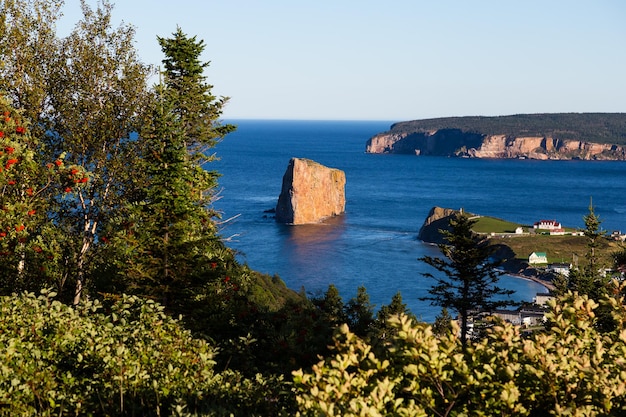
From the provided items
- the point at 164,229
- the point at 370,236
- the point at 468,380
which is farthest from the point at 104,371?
the point at 370,236

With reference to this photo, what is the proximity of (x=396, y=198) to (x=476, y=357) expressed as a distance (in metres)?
184

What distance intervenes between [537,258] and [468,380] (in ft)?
364

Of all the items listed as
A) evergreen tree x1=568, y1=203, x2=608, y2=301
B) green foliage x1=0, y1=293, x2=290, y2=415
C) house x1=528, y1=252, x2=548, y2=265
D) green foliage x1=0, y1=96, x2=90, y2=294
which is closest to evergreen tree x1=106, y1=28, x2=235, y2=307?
green foliage x1=0, y1=96, x2=90, y2=294

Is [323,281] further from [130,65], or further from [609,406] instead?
[609,406]

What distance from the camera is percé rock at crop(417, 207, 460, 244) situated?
434 ft

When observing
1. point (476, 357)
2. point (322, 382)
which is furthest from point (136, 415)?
point (476, 357)

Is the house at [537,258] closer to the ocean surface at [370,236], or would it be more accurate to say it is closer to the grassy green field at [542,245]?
the grassy green field at [542,245]

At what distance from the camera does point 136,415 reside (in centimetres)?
827

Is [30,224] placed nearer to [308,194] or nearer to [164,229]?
[164,229]

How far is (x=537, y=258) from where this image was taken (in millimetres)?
110938

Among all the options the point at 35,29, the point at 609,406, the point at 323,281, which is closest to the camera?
the point at 609,406

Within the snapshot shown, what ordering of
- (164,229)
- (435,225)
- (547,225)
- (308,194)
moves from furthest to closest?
(308,194)
(547,225)
(435,225)
(164,229)

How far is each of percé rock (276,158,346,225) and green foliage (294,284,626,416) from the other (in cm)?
14693

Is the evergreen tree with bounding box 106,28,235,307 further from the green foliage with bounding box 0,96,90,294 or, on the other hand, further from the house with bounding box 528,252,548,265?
the house with bounding box 528,252,548,265
